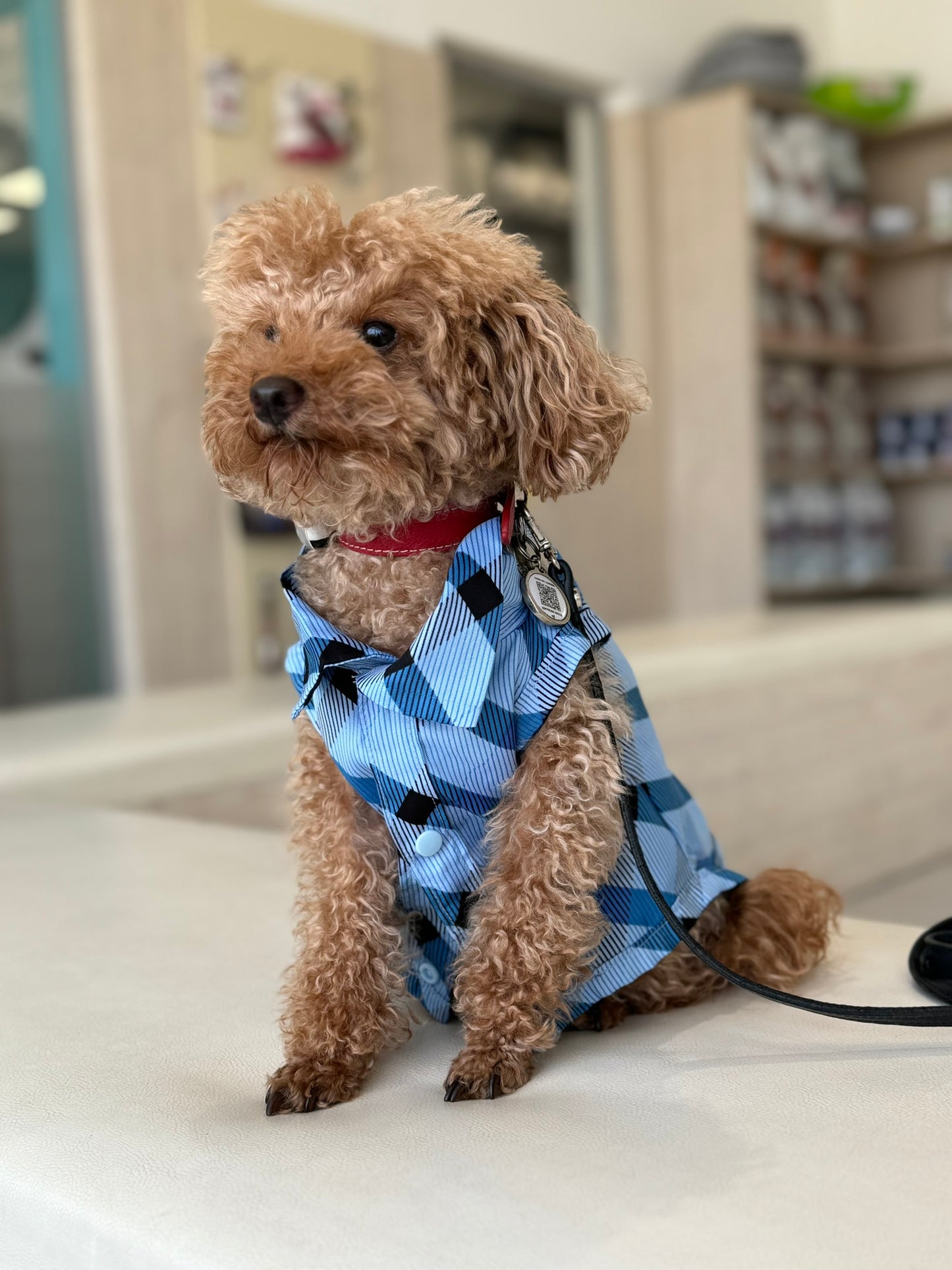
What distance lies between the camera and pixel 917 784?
8.47 feet

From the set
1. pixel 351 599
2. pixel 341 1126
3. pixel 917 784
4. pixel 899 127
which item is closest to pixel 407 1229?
pixel 341 1126

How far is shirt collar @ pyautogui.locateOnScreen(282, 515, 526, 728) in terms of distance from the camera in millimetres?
708

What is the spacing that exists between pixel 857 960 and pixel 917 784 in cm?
176

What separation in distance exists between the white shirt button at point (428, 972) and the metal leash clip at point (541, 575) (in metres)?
0.25

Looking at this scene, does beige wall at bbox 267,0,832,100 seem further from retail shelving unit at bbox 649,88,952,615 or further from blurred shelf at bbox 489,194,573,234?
blurred shelf at bbox 489,194,573,234

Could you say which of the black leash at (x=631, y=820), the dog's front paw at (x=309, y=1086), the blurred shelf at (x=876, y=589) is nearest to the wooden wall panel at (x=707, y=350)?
the blurred shelf at (x=876, y=589)

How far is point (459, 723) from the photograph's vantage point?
2.34 ft

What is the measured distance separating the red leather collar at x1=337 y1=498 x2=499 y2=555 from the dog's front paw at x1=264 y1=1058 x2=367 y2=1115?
0.30m

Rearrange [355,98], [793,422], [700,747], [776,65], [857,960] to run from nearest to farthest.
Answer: [857,960] < [700,747] < [355,98] < [776,65] < [793,422]

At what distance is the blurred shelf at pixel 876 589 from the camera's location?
4449mm

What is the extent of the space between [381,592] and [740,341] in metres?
3.58

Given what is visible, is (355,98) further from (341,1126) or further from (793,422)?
(341,1126)

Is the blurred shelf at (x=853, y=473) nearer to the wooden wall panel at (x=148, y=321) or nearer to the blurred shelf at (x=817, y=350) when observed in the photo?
the blurred shelf at (x=817, y=350)

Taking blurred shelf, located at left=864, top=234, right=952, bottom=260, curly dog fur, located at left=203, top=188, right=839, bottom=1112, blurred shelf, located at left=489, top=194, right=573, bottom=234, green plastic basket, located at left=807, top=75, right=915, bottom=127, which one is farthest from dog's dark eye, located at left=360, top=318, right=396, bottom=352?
blurred shelf, located at left=864, top=234, right=952, bottom=260
